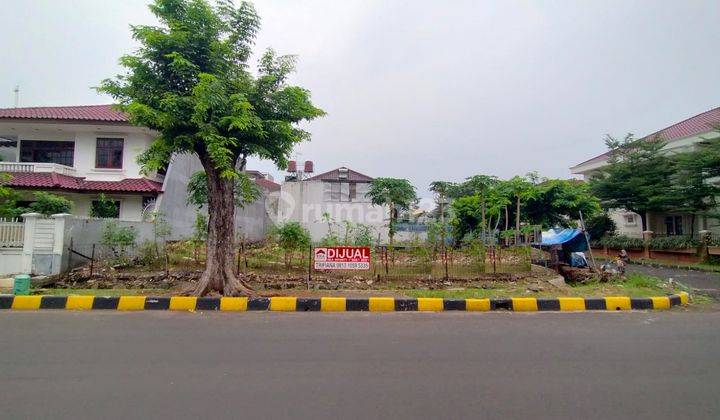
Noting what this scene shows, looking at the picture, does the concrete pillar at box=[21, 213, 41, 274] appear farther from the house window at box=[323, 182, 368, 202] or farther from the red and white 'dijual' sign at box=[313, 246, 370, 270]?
the house window at box=[323, 182, 368, 202]

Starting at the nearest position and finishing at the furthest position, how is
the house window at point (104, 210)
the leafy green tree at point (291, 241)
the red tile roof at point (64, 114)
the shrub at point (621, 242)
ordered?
the leafy green tree at point (291, 241), the house window at point (104, 210), the red tile roof at point (64, 114), the shrub at point (621, 242)

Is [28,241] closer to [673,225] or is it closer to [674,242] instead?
[674,242]

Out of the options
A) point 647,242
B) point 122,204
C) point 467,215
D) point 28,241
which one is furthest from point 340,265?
point 647,242

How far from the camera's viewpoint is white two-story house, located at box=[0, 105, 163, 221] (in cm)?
1658

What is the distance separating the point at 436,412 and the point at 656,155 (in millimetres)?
25721

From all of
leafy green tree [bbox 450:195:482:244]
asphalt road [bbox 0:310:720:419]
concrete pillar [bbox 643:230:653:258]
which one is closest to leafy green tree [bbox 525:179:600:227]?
leafy green tree [bbox 450:195:482:244]

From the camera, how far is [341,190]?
28516 mm

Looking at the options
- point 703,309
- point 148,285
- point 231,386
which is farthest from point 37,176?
point 703,309

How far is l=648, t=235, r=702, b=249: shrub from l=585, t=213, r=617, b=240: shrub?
476 cm

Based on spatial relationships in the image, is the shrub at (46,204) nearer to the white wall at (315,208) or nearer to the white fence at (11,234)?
the white fence at (11,234)

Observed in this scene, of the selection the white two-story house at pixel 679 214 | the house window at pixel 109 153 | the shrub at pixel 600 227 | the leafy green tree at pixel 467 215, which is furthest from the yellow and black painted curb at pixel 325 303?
the shrub at pixel 600 227

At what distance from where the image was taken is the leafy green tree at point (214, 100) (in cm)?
754

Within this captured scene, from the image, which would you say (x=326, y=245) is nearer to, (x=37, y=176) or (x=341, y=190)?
(x=37, y=176)

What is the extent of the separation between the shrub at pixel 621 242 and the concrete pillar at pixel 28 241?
91.3ft
